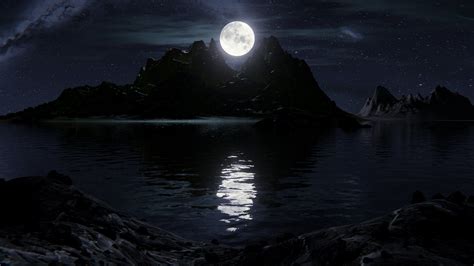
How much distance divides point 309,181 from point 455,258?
97.2ft

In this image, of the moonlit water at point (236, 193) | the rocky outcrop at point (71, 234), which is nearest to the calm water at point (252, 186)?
the moonlit water at point (236, 193)

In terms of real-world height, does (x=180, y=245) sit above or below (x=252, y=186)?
above

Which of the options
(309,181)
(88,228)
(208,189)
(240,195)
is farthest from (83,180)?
(88,228)

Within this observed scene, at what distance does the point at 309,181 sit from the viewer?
140 feet

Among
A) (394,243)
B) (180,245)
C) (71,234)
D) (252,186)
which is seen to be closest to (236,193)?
(252,186)

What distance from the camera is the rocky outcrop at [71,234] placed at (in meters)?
13.5

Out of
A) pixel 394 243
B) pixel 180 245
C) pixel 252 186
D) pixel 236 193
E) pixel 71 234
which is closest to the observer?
pixel 394 243

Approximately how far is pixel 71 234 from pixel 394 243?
9717 mm

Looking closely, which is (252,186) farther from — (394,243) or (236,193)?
(394,243)

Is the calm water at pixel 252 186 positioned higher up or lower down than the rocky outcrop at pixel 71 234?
lower down

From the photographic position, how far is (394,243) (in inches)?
547

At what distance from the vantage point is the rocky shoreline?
43.6 feet

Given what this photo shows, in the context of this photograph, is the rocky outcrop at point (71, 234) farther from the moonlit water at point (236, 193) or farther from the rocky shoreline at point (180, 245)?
the moonlit water at point (236, 193)

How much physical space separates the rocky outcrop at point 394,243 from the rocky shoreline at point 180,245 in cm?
3
